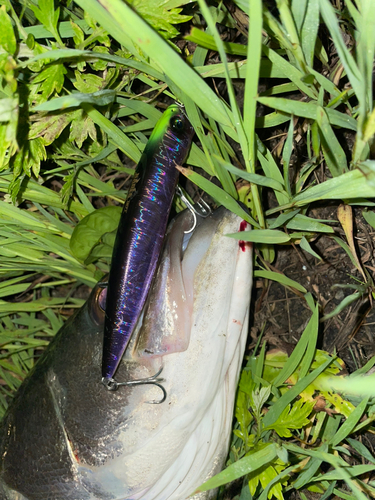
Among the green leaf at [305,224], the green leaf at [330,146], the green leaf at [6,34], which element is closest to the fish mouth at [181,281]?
the green leaf at [305,224]

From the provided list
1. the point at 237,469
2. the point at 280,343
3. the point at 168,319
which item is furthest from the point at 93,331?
the point at 280,343

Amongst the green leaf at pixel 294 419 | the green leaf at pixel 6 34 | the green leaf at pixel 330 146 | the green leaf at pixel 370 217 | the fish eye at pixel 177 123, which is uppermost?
the green leaf at pixel 6 34

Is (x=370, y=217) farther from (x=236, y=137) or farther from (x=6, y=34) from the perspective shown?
(x=6, y=34)

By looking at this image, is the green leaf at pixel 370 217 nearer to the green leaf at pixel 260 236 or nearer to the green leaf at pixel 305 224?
the green leaf at pixel 305 224

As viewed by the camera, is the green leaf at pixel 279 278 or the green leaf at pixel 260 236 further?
the green leaf at pixel 279 278

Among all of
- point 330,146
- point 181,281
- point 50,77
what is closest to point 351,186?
point 330,146

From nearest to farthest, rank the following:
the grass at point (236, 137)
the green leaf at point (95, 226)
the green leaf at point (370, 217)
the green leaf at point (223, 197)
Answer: the grass at point (236, 137)
the green leaf at point (223, 197)
the green leaf at point (370, 217)
the green leaf at point (95, 226)
